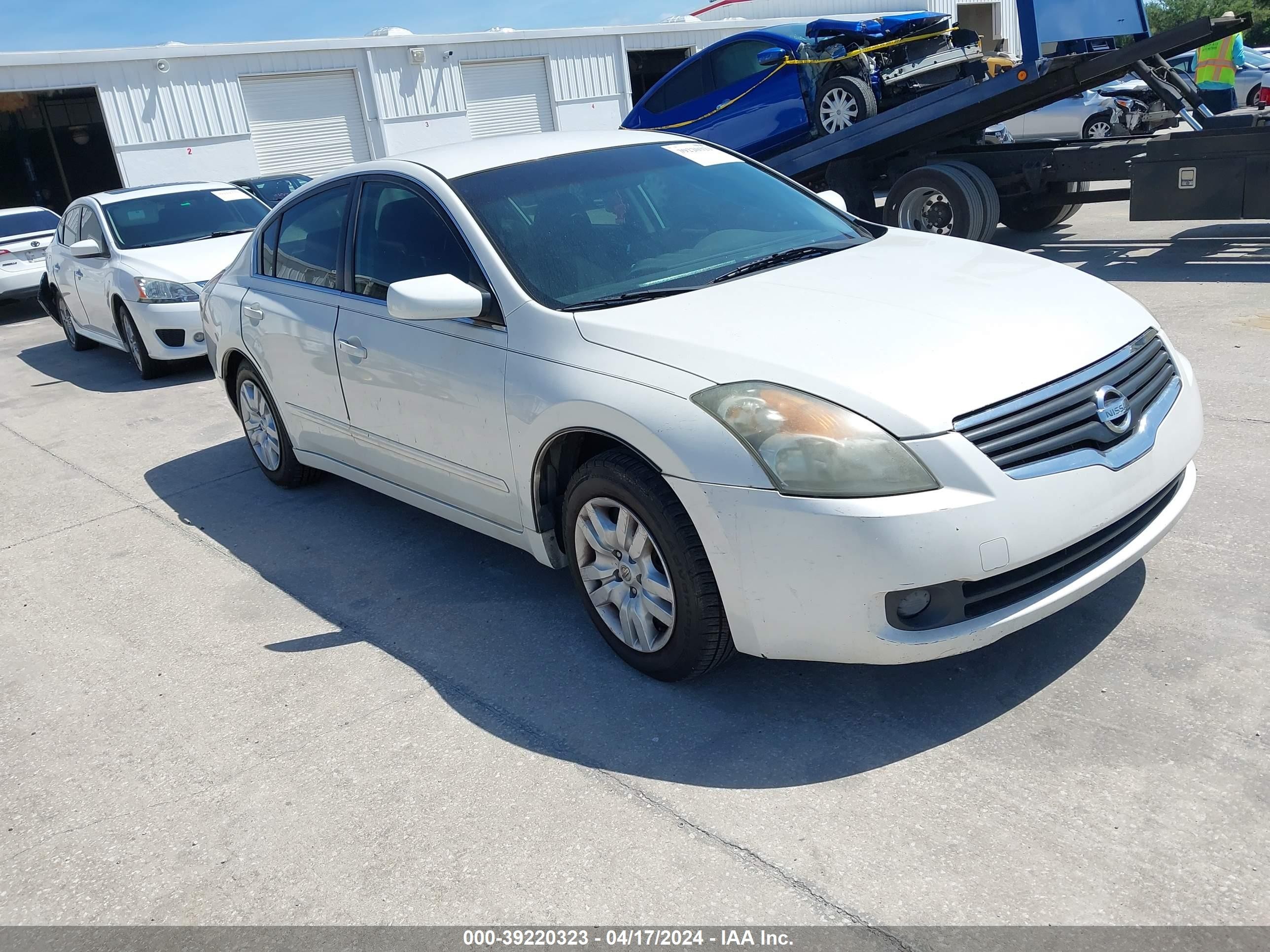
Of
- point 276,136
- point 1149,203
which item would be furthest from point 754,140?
point 276,136

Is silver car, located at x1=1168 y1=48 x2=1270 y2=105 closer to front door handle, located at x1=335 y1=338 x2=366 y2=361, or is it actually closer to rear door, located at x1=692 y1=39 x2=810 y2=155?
rear door, located at x1=692 y1=39 x2=810 y2=155

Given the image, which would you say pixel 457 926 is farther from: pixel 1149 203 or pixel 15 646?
pixel 1149 203

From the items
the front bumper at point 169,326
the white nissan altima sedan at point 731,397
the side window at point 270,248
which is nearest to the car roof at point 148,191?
the front bumper at point 169,326

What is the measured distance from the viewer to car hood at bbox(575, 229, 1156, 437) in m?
2.88

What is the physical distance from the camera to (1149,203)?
882 cm

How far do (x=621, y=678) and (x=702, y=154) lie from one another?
92.8 inches

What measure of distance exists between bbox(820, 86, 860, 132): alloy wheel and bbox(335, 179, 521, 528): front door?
6.90 meters

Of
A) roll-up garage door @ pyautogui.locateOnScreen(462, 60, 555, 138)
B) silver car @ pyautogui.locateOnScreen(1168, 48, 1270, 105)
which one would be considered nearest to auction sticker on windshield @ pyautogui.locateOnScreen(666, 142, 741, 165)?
silver car @ pyautogui.locateOnScreen(1168, 48, 1270, 105)

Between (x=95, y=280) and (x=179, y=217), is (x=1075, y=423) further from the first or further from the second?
(x=95, y=280)

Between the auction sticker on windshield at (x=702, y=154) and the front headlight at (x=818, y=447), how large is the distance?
6.33 feet

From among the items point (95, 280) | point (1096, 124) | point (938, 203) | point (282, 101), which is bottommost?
point (1096, 124)

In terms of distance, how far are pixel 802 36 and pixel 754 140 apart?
3.76ft

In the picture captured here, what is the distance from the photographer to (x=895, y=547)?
271 centimetres

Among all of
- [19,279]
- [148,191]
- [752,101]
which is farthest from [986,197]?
[19,279]
